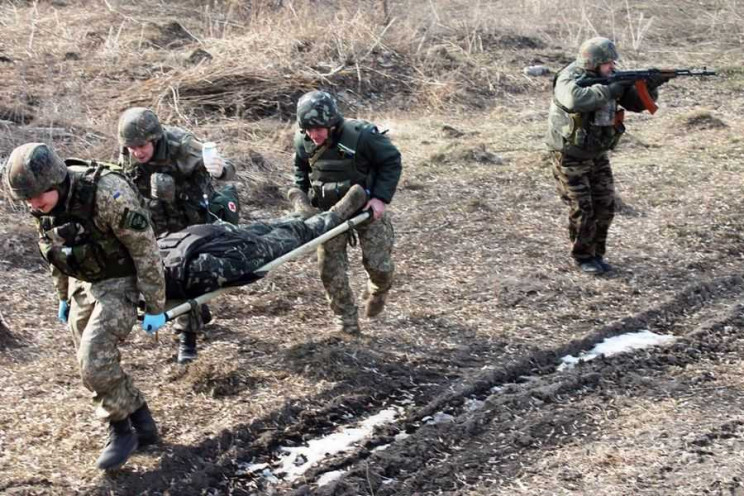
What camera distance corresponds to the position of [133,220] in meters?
4.75

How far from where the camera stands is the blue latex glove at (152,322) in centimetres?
491

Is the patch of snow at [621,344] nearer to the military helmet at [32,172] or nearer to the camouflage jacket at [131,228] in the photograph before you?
the camouflage jacket at [131,228]

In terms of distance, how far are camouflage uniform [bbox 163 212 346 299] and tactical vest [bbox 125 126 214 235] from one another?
0.61 meters

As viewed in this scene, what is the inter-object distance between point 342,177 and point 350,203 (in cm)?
25

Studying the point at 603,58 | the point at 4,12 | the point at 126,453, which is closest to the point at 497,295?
the point at 603,58

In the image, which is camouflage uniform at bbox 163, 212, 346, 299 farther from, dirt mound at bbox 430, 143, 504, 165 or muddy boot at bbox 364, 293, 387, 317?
dirt mound at bbox 430, 143, 504, 165

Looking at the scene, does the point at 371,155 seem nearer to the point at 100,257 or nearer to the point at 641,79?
the point at 100,257

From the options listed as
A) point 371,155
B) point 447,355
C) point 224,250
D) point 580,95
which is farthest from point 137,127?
point 580,95

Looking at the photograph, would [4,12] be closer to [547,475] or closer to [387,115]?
[387,115]

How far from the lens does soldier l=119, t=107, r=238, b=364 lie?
19.3 ft

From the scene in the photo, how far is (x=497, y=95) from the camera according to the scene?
14.4m

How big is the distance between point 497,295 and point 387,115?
5.57 metres

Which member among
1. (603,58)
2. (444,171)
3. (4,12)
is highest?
(603,58)

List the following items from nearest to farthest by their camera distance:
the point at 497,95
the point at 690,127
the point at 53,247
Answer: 1. the point at 53,247
2. the point at 690,127
3. the point at 497,95
